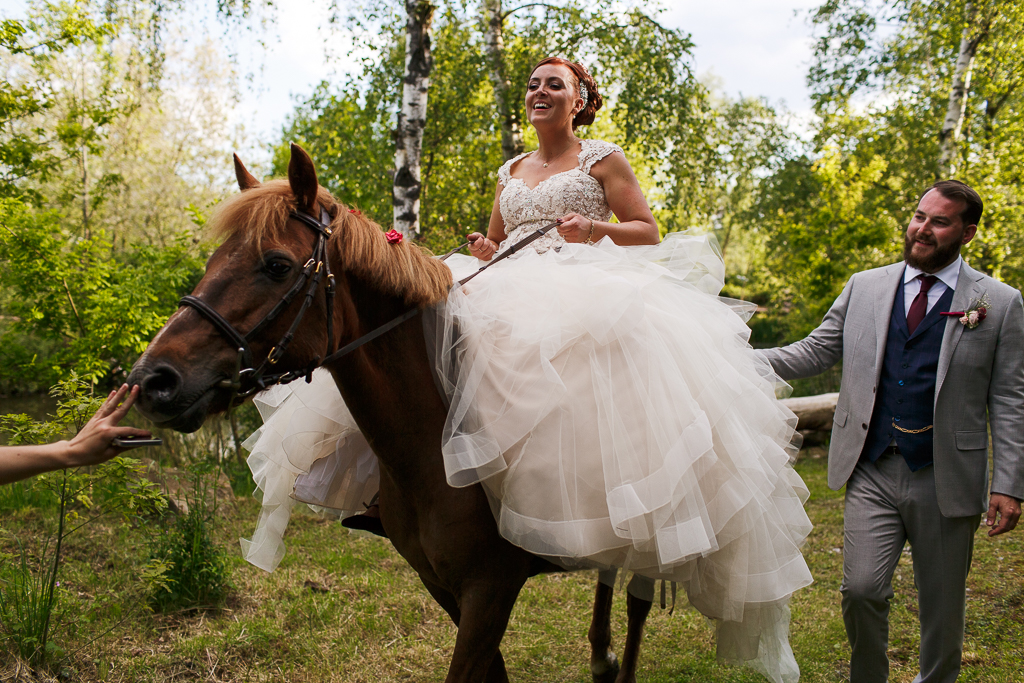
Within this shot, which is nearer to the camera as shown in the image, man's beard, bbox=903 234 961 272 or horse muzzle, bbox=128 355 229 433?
horse muzzle, bbox=128 355 229 433

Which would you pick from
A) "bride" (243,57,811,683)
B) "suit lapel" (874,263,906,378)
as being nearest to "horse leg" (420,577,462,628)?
"bride" (243,57,811,683)

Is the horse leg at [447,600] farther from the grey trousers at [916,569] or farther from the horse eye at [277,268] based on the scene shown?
the grey trousers at [916,569]

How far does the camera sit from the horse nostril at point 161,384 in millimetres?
1698

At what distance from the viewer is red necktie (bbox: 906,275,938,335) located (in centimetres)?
303

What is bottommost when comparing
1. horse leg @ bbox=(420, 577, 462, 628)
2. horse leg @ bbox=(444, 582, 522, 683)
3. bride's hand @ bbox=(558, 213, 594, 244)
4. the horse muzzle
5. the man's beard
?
horse leg @ bbox=(420, 577, 462, 628)

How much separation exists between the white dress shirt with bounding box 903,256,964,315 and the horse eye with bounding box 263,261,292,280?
2.80 meters

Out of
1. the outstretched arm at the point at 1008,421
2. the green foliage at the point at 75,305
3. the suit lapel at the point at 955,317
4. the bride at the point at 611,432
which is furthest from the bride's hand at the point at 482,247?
the green foliage at the point at 75,305

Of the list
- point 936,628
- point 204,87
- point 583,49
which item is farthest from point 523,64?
point 204,87

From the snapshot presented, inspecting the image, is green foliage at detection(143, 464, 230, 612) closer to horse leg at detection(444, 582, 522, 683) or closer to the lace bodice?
horse leg at detection(444, 582, 522, 683)

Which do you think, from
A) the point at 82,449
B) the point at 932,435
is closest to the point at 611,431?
the point at 82,449

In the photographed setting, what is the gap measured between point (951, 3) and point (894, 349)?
9.56m

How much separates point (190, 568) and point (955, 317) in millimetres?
4916

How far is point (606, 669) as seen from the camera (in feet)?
12.3

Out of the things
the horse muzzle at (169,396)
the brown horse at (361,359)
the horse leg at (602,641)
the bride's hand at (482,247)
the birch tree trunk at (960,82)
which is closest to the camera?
the horse muzzle at (169,396)
